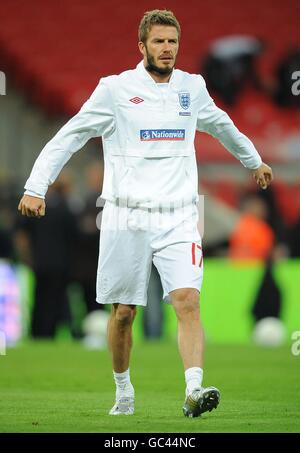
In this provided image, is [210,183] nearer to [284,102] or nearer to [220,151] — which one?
[220,151]

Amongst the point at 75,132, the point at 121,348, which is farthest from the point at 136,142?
the point at 121,348

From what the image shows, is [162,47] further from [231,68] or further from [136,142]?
[231,68]

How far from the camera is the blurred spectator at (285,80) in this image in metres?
23.7

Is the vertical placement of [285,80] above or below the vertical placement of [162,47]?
above

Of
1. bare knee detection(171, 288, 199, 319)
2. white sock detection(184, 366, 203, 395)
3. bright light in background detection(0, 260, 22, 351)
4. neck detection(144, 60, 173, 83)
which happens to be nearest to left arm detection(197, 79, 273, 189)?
neck detection(144, 60, 173, 83)

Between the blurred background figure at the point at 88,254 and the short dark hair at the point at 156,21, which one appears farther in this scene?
the blurred background figure at the point at 88,254

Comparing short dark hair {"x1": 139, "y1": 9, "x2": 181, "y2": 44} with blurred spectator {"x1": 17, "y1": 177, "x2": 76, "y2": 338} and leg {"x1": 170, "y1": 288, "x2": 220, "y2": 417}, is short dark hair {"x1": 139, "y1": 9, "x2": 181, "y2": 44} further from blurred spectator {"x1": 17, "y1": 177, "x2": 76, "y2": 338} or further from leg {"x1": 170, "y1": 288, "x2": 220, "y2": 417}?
blurred spectator {"x1": 17, "y1": 177, "x2": 76, "y2": 338}

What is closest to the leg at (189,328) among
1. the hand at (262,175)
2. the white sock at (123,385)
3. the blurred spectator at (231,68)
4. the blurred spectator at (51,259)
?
the white sock at (123,385)

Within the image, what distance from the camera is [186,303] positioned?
755cm

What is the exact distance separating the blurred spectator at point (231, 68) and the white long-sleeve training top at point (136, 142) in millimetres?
16078

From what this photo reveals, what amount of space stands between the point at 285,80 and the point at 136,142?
16521mm

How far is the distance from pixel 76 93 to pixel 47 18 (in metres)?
2.75

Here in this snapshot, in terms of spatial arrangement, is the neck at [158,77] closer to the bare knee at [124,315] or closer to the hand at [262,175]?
the hand at [262,175]

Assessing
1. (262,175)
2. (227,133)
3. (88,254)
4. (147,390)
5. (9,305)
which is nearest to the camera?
(227,133)
